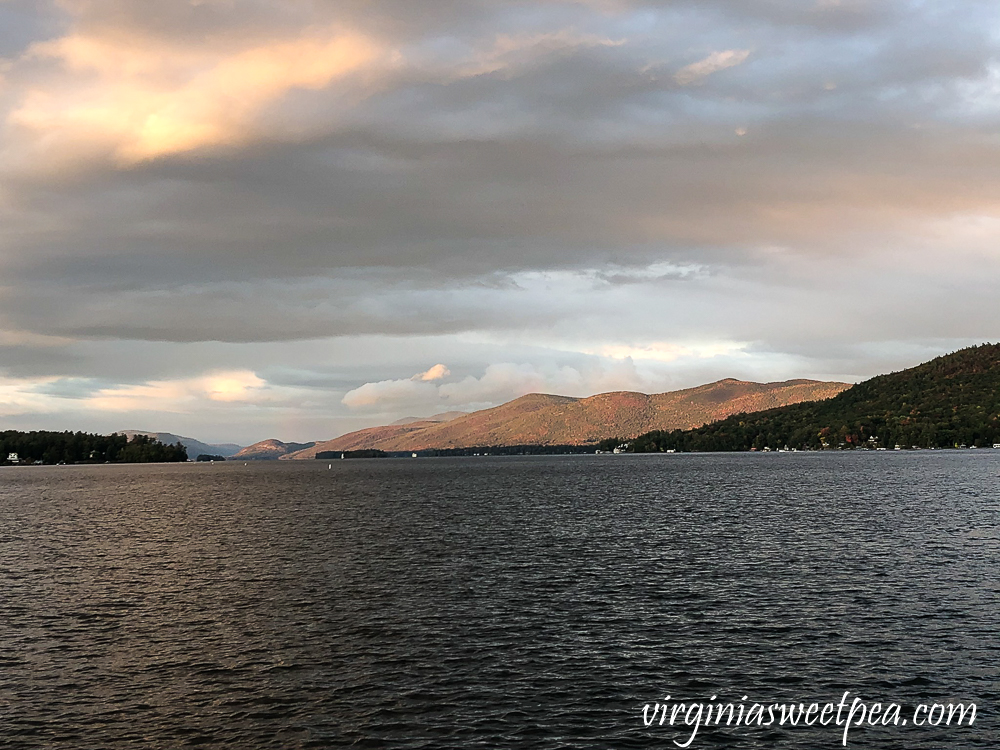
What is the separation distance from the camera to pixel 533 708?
110 feet

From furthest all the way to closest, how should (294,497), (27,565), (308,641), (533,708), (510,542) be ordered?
(294,497) → (510,542) → (27,565) → (308,641) → (533,708)

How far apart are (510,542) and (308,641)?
47268 millimetres

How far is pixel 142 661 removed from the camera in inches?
1649

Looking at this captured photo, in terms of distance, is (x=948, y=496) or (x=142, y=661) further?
(x=948, y=496)

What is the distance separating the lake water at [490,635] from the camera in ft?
105

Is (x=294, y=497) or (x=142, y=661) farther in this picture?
(x=294, y=497)

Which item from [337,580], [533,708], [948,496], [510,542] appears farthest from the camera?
[948,496]

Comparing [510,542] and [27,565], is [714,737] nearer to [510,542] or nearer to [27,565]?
[510,542]

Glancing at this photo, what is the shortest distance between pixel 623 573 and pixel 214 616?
105ft

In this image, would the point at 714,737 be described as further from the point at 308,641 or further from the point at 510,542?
the point at 510,542

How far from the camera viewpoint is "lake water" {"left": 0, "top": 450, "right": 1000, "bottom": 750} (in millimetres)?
32062

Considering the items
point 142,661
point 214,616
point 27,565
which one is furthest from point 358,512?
point 142,661

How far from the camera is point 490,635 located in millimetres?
46469

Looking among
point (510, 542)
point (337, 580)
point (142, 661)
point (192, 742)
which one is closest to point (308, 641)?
point (142, 661)
